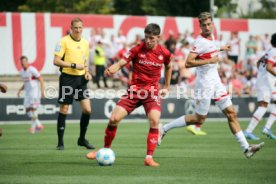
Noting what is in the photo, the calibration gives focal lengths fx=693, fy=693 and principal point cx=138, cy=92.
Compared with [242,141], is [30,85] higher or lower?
lower

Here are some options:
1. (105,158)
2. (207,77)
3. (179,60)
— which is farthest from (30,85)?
(105,158)

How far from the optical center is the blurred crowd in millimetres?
29250

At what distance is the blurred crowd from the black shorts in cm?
1353

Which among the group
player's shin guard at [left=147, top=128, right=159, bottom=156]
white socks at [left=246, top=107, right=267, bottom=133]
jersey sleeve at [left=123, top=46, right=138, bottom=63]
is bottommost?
white socks at [left=246, top=107, right=267, bottom=133]

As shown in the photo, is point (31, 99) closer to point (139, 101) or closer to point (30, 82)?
point (30, 82)

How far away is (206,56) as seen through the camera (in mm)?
13578

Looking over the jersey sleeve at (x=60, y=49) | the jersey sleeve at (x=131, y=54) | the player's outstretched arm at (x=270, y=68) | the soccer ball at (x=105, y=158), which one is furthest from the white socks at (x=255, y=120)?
the soccer ball at (x=105, y=158)

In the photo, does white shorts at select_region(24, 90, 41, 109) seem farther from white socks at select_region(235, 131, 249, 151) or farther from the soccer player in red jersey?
white socks at select_region(235, 131, 249, 151)

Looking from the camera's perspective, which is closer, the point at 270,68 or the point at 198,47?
the point at 198,47

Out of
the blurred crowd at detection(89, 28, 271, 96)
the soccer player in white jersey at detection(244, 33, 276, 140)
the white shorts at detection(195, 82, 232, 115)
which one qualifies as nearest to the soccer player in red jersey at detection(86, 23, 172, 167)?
the white shorts at detection(195, 82, 232, 115)

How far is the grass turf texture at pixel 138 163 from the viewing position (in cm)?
1005

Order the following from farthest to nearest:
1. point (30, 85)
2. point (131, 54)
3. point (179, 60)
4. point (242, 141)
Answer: point (179, 60)
point (30, 85)
point (242, 141)
point (131, 54)

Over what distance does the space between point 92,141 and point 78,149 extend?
2.47 metres

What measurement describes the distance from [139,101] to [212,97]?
199 centimetres
